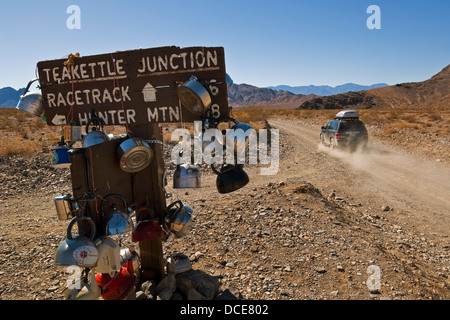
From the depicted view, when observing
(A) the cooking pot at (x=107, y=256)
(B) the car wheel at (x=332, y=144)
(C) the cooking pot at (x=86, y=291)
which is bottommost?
(B) the car wheel at (x=332, y=144)

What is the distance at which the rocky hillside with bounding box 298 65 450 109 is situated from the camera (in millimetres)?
97000

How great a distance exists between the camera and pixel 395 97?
102562 mm

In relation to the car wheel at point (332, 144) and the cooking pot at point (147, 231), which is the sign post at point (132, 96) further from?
the car wheel at point (332, 144)

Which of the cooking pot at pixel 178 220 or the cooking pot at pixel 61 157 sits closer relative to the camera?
the cooking pot at pixel 61 157

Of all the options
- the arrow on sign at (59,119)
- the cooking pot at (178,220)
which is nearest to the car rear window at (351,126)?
the cooking pot at (178,220)

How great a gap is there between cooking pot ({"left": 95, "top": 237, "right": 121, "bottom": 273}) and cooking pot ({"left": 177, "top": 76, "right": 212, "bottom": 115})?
129 cm

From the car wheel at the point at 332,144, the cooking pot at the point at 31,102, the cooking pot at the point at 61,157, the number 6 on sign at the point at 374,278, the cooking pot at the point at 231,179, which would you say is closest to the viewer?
the cooking pot at the point at 61,157

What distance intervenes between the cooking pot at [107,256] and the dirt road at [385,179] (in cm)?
615

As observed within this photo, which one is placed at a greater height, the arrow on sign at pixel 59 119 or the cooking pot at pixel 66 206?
the arrow on sign at pixel 59 119

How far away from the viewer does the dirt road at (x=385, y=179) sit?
727 centimetres

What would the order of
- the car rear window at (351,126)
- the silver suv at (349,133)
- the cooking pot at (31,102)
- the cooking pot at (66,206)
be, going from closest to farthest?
the cooking pot at (66,206), the cooking pot at (31,102), the silver suv at (349,133), the car rear window at (351,126)

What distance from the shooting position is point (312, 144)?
1764 centimetres
